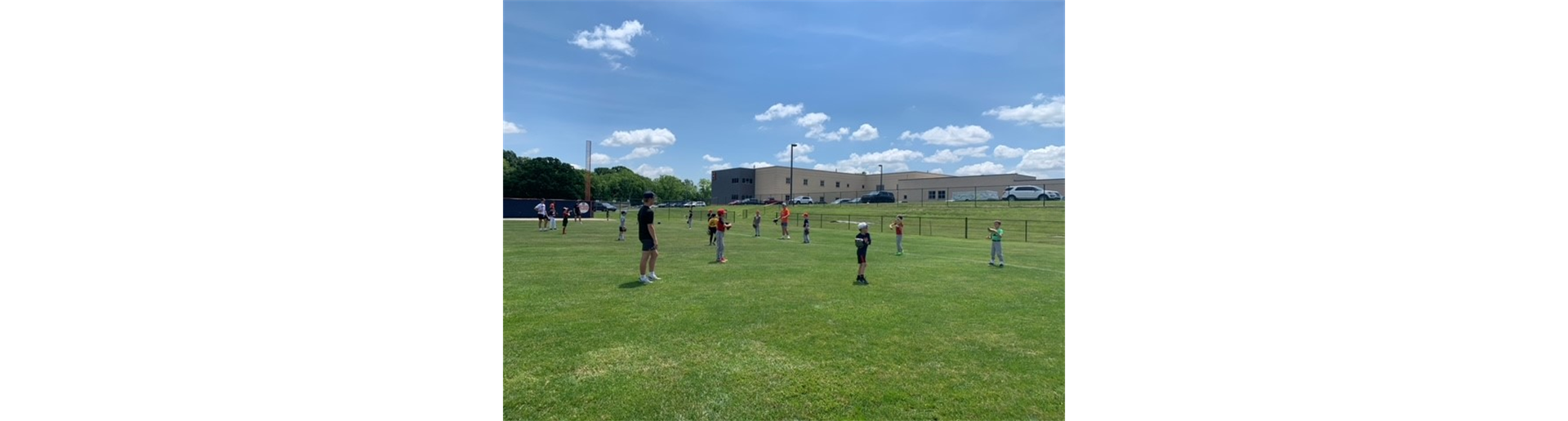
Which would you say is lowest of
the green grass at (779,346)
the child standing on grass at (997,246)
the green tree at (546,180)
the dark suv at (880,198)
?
the green grass at (779,346)

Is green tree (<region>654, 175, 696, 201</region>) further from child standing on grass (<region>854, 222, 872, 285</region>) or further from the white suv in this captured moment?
child standing on grass (<region>854, 222, 872, 285</region>)

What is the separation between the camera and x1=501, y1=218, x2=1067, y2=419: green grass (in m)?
3.80

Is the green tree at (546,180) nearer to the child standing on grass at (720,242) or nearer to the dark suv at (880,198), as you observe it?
the dark suv at (880,198)

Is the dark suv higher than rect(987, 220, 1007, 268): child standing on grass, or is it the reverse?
the dark suv

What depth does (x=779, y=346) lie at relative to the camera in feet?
17.3

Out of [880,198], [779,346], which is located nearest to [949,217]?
[880,198]

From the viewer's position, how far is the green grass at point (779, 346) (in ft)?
12.5

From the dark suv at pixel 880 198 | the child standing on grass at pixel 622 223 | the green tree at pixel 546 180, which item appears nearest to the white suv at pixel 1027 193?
the dark suv at pixel 880 198

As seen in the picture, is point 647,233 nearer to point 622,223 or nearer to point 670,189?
point 622,223

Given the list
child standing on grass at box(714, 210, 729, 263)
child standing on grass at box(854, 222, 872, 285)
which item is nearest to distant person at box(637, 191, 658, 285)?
child standing on grass at box(854, 222, 872, 285)
